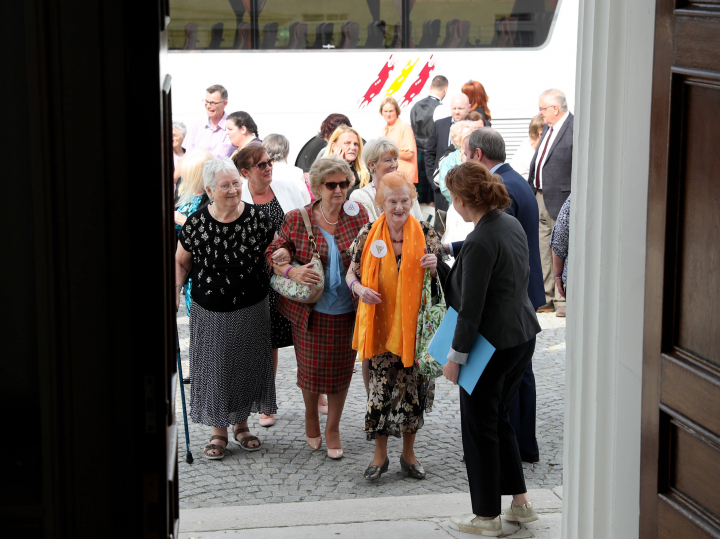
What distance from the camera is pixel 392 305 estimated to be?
14.3 ft

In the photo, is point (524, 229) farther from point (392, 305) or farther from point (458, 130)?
point (458, 130)

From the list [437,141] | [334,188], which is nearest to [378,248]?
[334,188]

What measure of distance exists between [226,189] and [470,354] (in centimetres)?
184

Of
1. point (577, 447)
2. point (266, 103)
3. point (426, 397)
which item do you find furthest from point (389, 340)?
point (266, 103)

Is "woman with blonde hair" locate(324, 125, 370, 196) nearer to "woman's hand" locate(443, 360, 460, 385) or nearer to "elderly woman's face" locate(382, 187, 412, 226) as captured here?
"elderly woman's face" locate(382, 187, 412, 226)

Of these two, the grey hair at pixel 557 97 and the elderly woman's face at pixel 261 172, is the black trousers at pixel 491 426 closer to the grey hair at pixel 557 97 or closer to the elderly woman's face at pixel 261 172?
the elderly woman's face at pixel 261 172

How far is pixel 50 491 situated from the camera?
1.67 metres

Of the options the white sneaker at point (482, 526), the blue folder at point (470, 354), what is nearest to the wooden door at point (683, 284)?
the blue folder at point (470, 354)

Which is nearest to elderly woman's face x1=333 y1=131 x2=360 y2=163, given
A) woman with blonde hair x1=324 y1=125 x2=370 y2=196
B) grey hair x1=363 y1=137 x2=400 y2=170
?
woman with blonde hair x1=324 y1=125 x2=370 y2=196

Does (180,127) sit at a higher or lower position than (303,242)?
higher

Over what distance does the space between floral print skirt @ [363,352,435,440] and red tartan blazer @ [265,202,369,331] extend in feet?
2.02

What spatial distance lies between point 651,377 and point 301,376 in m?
2.77

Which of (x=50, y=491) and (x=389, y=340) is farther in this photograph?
(x=389, y=340)

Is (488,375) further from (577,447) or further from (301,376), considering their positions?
(301,376)
